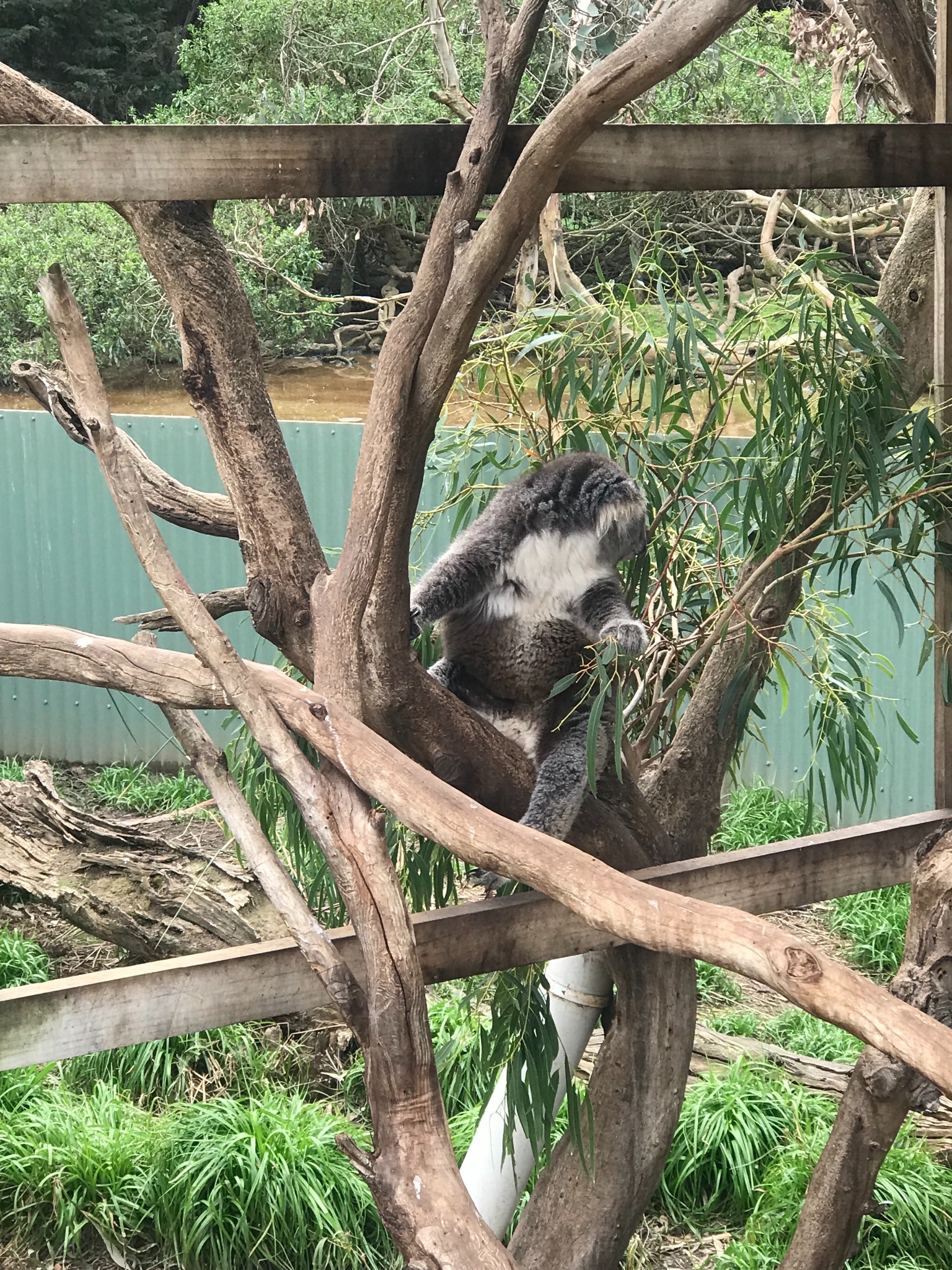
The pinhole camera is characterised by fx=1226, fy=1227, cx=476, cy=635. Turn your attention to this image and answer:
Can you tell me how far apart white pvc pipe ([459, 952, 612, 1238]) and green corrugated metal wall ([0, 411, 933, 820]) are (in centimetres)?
307

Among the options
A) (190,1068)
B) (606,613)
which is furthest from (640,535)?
(190,1068)

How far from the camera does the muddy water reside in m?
7.82

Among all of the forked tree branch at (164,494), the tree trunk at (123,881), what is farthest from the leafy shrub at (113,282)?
the forked tree branch at (164,494)

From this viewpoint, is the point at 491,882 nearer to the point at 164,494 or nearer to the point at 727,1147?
the point at 164,494

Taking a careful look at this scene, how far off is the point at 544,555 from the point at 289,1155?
1.52 meters

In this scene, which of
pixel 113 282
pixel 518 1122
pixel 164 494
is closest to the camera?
pixel 164 494

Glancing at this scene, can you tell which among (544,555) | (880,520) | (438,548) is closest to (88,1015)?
(544,555)

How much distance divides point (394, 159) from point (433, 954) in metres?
0.93

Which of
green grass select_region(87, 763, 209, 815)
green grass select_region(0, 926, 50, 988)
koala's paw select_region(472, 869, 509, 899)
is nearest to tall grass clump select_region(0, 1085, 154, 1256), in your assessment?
green grass select_region(0, 926, 50, 988)

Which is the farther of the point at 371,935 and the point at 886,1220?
the point at 886,1220

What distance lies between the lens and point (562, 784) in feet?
5.87

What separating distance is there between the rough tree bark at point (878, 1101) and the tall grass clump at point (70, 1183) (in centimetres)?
147

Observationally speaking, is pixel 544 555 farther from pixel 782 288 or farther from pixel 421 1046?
pixel 421 1046

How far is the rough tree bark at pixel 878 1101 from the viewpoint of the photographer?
68.9 inches
